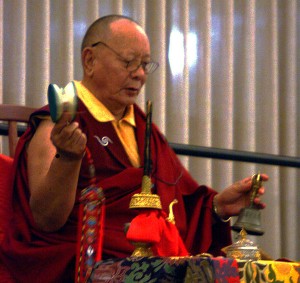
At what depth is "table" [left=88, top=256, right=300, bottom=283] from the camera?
1461 mm

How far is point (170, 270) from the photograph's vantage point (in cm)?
150

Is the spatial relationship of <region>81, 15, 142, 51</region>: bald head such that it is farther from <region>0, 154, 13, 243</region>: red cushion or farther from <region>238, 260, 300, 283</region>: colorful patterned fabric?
<region>238, 260, 300, 283</region>: colorful patterned fabric

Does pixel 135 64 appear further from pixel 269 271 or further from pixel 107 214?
pixel 269 271

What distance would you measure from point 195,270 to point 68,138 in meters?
0.52

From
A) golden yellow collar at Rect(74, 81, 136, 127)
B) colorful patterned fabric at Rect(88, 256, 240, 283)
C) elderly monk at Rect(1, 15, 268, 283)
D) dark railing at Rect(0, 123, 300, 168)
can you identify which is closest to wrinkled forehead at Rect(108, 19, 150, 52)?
elderly monk at Rect(1, 15, 268, 283)

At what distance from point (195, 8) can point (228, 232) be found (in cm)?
147

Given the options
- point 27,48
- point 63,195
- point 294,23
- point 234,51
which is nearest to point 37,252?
point 63,195

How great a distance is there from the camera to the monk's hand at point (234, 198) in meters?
2.32

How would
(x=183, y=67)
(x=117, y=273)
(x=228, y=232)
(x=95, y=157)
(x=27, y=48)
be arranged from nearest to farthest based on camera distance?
1. (x=117, y=273)
2. (x=95, y=157)
3. (x=228, y=232)
4. (x=27, y=48)
5. (x=183, y=67)

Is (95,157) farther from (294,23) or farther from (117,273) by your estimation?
(294,23)

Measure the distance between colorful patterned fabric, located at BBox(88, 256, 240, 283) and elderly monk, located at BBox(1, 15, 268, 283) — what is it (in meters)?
0.39

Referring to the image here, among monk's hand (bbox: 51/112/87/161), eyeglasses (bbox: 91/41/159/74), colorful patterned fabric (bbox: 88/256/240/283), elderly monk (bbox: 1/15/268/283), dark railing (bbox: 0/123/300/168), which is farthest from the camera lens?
dark railing (bbox: 0/123/300/168)

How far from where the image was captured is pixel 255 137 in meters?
3.77

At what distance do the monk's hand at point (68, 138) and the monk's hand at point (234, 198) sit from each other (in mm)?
572
